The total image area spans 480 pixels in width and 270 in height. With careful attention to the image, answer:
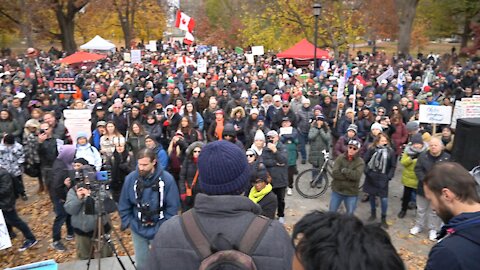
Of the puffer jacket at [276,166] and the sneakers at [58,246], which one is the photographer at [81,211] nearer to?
the sneakers at [58,246]

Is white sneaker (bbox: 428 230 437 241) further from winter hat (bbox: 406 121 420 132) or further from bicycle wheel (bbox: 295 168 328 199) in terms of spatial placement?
winter hat (bbox: 406 121 420 132)

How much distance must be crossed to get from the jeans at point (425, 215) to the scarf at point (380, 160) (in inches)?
30.7

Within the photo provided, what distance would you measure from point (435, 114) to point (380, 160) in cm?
354

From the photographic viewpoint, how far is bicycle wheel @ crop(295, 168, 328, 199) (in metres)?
8.47

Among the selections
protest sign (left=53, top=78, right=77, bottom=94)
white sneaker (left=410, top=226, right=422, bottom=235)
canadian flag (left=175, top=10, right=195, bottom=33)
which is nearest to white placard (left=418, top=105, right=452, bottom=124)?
white sneaker (left=410, top=226, right=422, bottom=235)

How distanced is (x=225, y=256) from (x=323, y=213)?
1.45 ft

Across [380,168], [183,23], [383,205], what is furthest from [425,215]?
[183,23]

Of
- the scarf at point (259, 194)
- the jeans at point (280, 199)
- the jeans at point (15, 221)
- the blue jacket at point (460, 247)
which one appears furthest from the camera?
the jeans at point (280, 199)

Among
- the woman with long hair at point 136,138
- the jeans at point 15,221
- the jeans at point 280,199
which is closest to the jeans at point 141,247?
the jeans at point 15,221

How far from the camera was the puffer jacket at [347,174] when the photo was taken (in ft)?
21.4

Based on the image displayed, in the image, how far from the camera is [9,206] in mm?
5859

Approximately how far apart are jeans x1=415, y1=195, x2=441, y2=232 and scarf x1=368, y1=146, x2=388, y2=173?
0.78 metres

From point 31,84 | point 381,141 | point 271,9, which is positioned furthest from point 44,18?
point 381,141

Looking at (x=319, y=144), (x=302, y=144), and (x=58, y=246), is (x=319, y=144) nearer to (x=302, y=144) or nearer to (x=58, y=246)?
(x=302, y=144)
